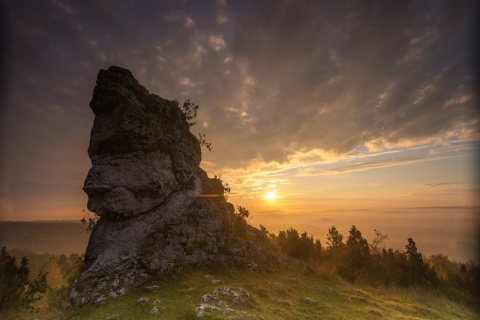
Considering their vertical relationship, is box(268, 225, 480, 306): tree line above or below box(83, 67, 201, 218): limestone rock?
below

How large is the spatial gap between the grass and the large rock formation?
1.74 m

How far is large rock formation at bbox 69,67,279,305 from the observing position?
21.5 m

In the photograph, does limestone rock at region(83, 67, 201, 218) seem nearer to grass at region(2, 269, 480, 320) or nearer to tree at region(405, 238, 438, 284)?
grass at region(2, 269, 480, 320)

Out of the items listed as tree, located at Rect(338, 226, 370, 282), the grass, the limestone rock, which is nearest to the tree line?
tree, located at Rect(338, 226, 370, 282)

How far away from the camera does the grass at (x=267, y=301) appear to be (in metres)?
15.9

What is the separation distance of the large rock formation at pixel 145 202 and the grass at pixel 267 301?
1.74m

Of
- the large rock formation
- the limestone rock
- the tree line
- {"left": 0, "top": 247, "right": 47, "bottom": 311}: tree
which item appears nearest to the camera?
the large rock formation

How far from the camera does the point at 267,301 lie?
61.6ft

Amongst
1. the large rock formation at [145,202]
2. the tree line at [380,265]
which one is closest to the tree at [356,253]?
the tree line at [380,265]

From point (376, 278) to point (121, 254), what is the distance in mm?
41557

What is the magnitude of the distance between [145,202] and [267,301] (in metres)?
14.9

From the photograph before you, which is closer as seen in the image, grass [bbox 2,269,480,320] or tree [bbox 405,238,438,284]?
grass [bbox 2,269,480,320]

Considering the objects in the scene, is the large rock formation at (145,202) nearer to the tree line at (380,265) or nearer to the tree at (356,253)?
the tree line at (380,265)

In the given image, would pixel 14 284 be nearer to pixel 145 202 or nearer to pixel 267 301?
pixel 145 202
